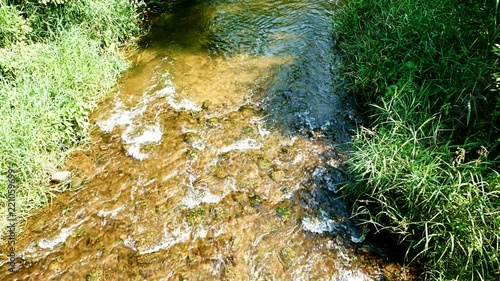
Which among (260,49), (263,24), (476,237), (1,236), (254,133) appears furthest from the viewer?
(263,24)

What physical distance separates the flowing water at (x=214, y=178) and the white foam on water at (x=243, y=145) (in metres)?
0.02

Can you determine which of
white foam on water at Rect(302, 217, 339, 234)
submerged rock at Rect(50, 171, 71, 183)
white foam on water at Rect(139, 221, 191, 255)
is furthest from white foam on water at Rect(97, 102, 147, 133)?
Result: white foam on water at Rect(302, 217, 339, 234)

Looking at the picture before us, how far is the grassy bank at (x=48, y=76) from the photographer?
439 cm

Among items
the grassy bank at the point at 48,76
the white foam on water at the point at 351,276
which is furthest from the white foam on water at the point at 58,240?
the white foam on water at the point at 351,276

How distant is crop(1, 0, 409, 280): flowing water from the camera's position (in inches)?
144

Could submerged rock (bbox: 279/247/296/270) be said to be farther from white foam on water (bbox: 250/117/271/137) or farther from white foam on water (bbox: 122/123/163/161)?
white foam on water (bbox: 122/123/163/161)

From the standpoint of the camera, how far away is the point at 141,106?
18.9 feet

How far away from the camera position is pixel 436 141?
3857 mm

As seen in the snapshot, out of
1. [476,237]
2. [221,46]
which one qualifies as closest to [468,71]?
[476,237]

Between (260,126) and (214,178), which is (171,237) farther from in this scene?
(260,126)

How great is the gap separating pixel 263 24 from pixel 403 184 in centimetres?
525

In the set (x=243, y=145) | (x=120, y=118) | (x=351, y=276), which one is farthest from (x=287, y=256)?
(x=120, y=118)

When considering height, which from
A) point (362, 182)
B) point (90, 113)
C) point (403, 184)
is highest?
point (90, 113)

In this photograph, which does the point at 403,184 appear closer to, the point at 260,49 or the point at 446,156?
the point at 446,156
